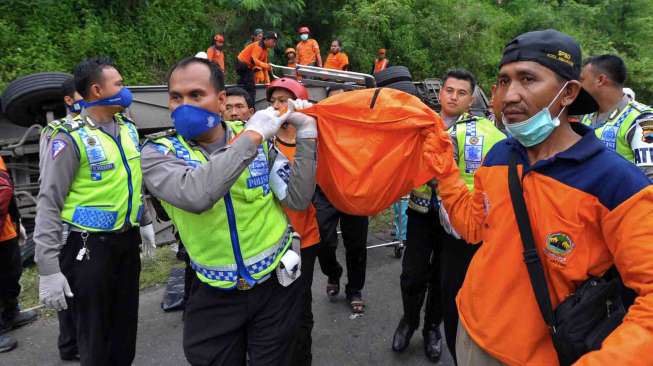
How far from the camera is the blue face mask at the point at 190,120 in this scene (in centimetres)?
186

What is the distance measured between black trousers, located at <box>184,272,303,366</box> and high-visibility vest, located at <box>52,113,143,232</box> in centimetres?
109

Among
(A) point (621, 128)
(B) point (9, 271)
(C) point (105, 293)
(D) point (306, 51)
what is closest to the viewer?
(C) point (105, 293)

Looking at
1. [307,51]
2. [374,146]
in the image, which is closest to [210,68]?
[374,146]

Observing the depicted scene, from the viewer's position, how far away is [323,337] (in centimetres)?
380

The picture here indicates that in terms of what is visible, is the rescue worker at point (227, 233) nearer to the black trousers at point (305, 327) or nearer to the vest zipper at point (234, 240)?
the vest zipper at point (234, 240)

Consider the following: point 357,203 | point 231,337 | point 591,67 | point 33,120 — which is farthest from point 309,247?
point 33,120

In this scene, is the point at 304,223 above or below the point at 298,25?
below

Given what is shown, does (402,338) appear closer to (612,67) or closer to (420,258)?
(420,258)

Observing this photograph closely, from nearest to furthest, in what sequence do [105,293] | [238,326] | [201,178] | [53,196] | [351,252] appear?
[201,178] < [238,326] < [53,196] < [105,293] < [351,252]

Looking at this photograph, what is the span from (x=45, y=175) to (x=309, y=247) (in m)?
1.68

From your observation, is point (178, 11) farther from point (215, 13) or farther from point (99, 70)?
point (99, 70)

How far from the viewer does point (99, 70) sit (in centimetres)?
287

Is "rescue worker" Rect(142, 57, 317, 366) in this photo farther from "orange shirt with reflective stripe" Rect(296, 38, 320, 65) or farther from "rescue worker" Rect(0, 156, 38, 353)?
"orange shirt with reflective stripe" Rect(296, 38, 320, 65)

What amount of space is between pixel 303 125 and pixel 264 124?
1.23 feet
